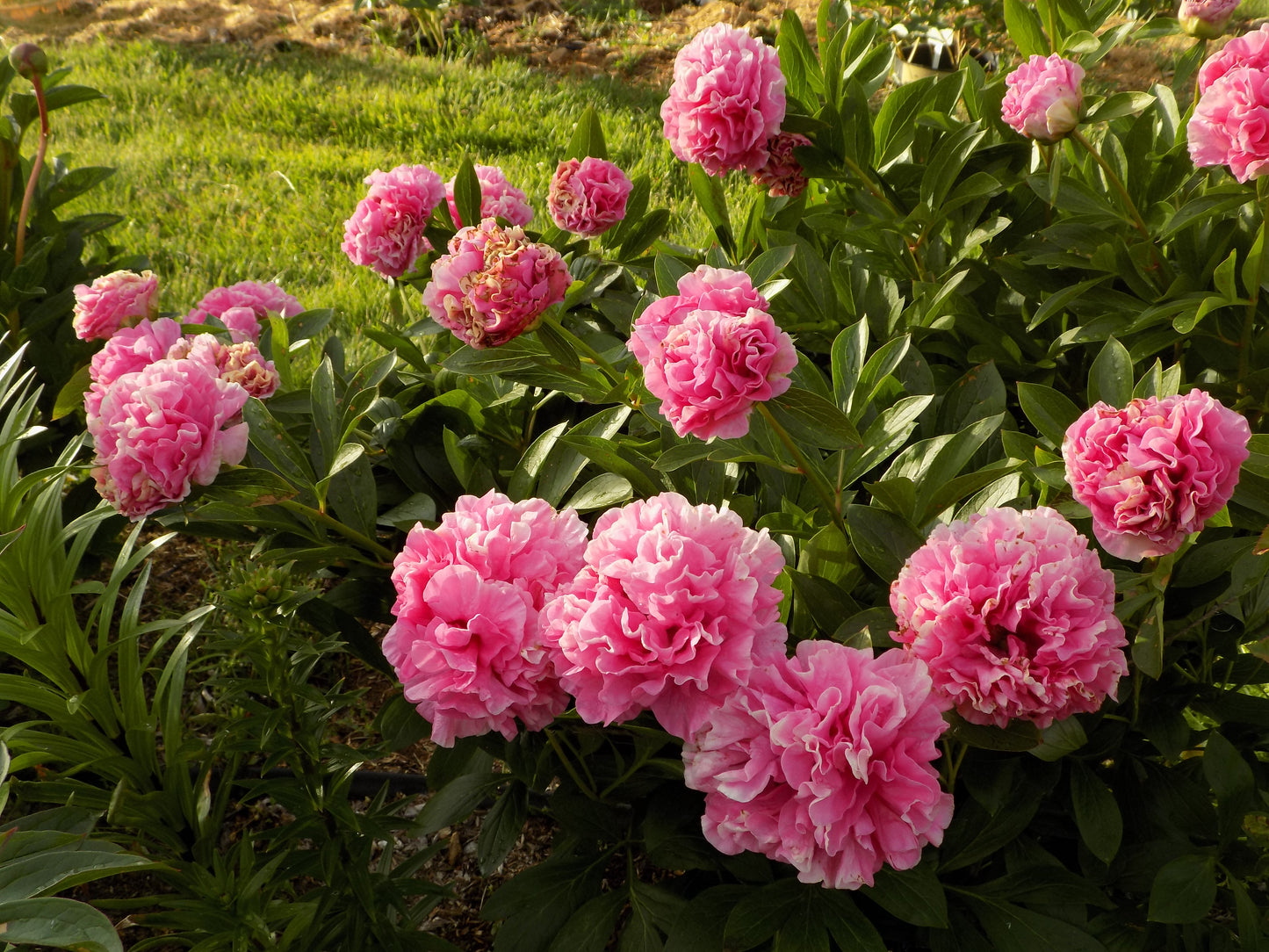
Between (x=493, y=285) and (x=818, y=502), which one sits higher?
(x=493, y=285)

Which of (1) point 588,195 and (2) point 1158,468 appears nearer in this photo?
(2) point 1158,468

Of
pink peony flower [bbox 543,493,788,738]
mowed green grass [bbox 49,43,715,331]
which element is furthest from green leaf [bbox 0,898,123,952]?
mowed green grass [bbox 49,43,715,331]

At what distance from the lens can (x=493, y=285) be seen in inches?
48.1

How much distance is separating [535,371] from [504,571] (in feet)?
1.43

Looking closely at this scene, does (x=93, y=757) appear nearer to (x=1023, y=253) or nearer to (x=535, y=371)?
(x=535, y=371)

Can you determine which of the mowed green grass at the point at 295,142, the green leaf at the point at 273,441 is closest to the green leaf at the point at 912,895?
the green leaf at the point at 273,441

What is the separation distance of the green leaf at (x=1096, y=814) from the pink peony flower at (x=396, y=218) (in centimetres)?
120

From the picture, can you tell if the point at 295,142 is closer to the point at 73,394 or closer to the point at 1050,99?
the point at 73,394

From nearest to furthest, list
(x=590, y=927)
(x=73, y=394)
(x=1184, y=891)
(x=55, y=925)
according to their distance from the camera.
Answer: (x=55, y=925), (x=1184, y=891), (x=590, y=927), (x=73, y=394)

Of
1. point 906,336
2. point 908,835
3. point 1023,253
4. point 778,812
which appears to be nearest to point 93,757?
point 778,812

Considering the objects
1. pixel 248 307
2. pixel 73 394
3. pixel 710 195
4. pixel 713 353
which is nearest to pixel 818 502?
pixel 713 353

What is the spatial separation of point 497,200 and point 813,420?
33.1 inches

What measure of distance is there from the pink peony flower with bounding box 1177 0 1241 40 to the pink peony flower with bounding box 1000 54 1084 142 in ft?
1.41

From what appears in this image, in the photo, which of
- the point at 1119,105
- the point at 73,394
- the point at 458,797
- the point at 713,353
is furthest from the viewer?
the point at 73,394
